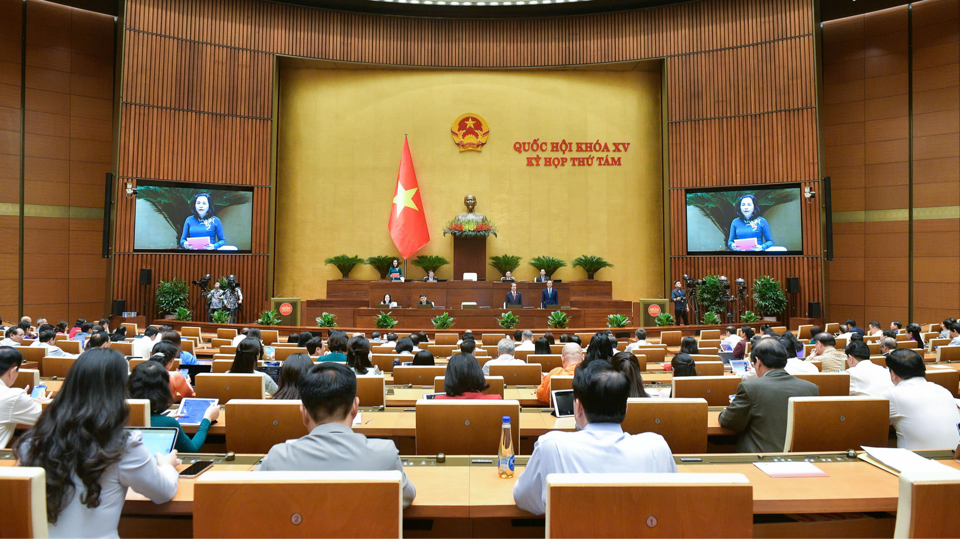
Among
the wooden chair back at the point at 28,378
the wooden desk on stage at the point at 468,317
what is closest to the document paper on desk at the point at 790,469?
the wooden chair back at the point at 28,378

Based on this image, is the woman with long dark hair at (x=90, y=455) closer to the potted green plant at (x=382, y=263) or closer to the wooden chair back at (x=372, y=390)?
the wooden chair back at (x=372, y=390)

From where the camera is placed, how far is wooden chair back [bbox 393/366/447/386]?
436cm

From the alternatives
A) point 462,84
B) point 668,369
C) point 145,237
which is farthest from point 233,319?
point 668,369

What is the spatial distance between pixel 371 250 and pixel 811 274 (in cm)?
983

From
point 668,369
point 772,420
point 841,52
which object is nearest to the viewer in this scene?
point 772,420

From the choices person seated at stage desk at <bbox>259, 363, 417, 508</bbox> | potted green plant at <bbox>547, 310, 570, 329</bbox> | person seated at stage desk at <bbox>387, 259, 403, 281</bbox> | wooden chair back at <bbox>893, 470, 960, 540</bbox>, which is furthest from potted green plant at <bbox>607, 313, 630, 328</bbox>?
wooden chair back at <bbox>893, 470, 960, 540</bbox>

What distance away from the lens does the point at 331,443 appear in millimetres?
1756

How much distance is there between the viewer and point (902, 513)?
54.9 inches

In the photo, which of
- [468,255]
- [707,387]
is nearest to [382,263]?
[468,255]

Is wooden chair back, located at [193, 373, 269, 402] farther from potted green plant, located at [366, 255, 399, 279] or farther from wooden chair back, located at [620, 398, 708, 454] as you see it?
potted green plant, located at [366, 255, 399, 279]

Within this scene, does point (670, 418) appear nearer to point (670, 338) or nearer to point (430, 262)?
point (670, 338)

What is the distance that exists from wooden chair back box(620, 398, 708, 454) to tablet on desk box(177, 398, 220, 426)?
1.95 metres

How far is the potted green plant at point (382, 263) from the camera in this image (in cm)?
1375

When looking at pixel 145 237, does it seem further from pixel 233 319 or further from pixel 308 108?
pixel 308 108
